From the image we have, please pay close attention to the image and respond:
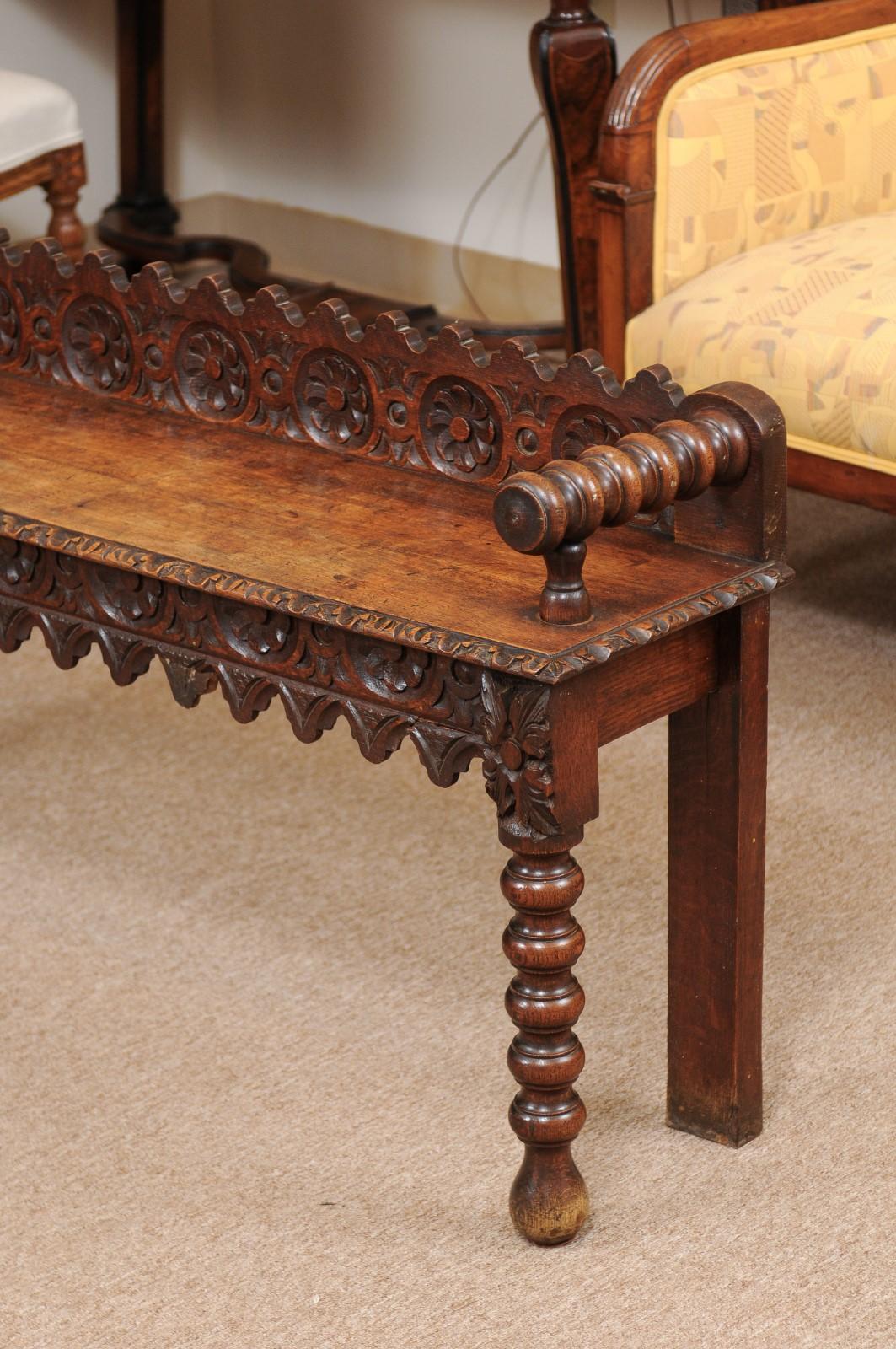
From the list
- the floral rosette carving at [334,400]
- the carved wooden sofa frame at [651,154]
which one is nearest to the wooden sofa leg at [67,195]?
the carved wooden sofa frame at [651,154]

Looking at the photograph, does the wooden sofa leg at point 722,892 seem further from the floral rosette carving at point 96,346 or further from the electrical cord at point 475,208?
the electrical cord at point 475,208

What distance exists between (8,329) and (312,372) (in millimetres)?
402

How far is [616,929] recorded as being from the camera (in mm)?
1773

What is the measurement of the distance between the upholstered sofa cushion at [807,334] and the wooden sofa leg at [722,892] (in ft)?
2.39

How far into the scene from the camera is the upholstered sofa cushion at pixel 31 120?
9.63 ft

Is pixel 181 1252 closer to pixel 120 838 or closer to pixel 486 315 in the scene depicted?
pixel 120 838

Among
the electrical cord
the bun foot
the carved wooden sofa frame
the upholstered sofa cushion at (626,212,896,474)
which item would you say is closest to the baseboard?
the electrical cord

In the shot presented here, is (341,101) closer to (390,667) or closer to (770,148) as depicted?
(770,148)

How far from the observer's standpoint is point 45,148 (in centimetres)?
301

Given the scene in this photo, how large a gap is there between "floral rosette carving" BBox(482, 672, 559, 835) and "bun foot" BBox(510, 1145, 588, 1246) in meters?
0.27

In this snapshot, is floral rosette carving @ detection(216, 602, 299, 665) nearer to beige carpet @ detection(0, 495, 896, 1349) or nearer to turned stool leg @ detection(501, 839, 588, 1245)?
turned stool leg @ detection(501, 839, 588, 1245)

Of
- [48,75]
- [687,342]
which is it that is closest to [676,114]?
[687,342]

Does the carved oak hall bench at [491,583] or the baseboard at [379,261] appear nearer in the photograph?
the carved oak hall bench at [491,583]

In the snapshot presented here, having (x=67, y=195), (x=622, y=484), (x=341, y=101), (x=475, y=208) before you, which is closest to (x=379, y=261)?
(x=475, y=208)
